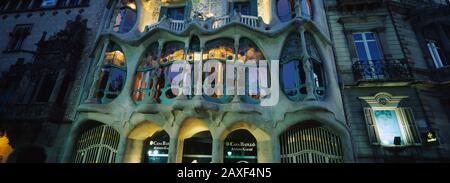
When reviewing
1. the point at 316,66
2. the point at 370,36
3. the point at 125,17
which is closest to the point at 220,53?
the point at 316,66

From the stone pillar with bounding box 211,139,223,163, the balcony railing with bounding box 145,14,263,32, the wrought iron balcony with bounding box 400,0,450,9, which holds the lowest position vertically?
the stone pillar with bounding box 211,139,223,163

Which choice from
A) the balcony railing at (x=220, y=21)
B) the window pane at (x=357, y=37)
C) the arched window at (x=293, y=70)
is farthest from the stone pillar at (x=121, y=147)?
the window pane at (x=357, y=37)

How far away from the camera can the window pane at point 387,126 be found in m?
8.33

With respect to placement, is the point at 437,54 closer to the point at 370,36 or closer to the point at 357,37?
the point at 370,36

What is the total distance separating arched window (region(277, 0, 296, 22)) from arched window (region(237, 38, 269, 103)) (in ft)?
7.41

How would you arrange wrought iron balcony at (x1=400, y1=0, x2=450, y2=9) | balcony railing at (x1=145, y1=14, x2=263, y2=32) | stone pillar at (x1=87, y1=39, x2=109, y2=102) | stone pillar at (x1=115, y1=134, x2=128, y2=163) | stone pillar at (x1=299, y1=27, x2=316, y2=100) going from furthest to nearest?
wrought iron balcony at (x1=400, y1=0, x2=450, y2=9) < balcony railing at (x1=145, y1=14, x2=263, y2=32) < stone pillar at (x1=87, y1=39, x2=109, y2=102) < stone pillar at (x1=115, y1=134, x2=128, y2=163) < stone pillar at (x1=299, y1=27, x2=316, y2=100)

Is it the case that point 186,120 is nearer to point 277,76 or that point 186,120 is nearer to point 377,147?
point 277,76

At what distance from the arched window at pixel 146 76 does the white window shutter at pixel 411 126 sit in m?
10.9

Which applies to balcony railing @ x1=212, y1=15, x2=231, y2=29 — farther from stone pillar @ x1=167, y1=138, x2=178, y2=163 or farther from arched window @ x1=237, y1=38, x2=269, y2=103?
stone pillar @ x1=167, y1=138, x2=178, y2=163

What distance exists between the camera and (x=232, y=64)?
962 cm

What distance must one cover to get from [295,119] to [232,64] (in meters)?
3.75

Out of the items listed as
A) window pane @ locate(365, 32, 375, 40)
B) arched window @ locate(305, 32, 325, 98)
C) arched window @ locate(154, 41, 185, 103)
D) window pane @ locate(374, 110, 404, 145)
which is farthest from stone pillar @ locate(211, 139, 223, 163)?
window pane @ locate(365, 32, 375, 40)

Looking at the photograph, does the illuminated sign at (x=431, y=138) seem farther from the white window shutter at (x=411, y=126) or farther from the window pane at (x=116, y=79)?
the window pane at (x=116, y=79)

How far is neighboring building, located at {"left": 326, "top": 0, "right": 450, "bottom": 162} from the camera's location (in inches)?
317
